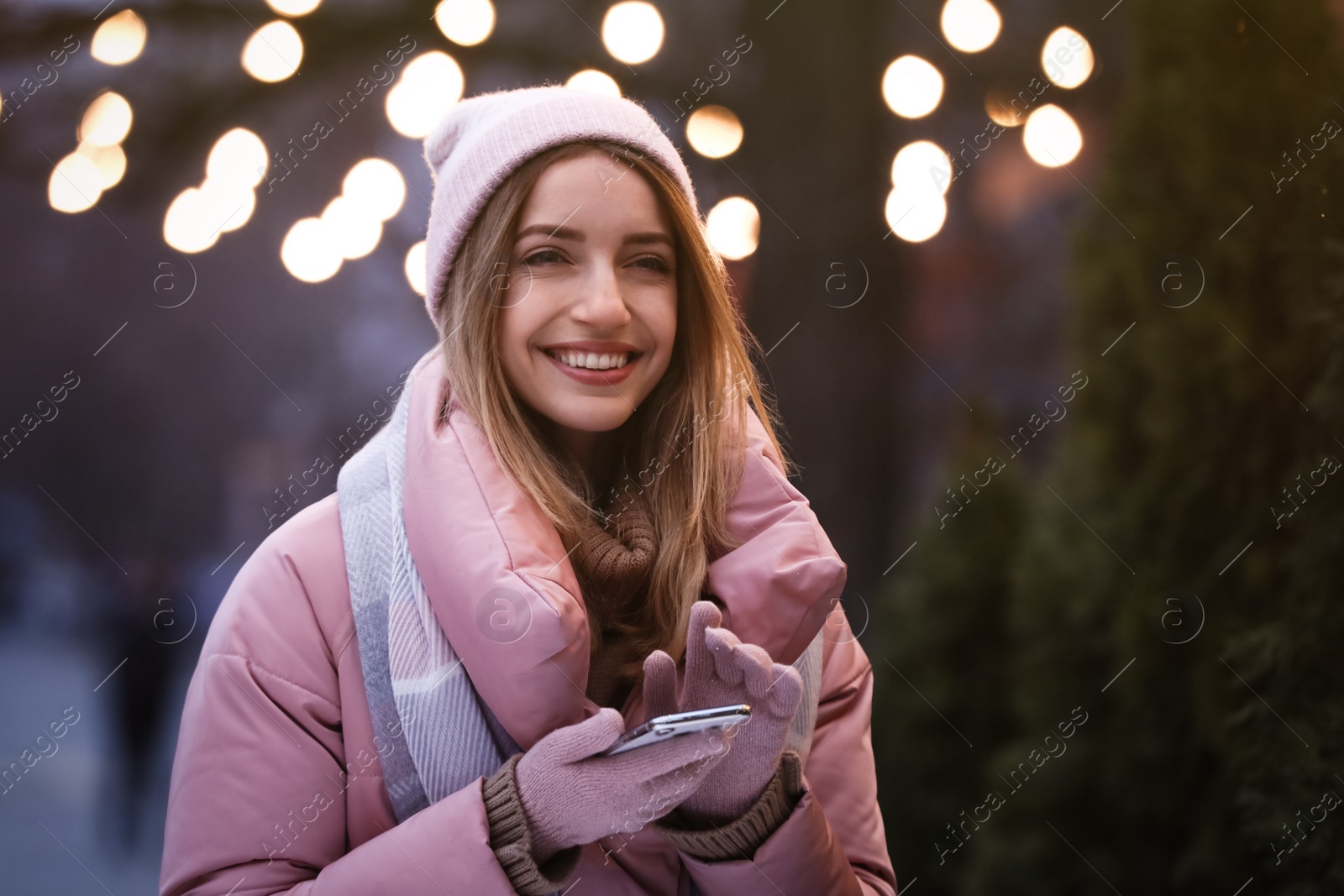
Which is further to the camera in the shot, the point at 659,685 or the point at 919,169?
the point at 919,169

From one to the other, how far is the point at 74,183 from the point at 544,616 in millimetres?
2259

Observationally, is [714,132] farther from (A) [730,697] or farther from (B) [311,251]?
(A) [730,697]

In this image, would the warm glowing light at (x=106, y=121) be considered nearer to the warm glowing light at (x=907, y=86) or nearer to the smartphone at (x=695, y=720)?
the warm glowing light at (x=907, y=86)

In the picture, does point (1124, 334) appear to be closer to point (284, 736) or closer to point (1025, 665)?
point (1025, 665)

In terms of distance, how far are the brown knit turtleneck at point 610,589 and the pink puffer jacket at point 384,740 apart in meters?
0.06

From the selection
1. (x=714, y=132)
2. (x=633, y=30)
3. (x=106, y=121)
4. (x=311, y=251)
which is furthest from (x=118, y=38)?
(x=714, y=132)

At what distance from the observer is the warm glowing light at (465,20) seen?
8.23 ft

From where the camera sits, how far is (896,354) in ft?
8.40

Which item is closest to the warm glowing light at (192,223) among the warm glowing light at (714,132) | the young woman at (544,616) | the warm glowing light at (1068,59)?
the warm glowing light at (714,132)

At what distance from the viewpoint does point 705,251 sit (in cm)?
120

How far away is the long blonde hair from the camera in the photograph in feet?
3.66

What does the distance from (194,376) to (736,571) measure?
109 inches

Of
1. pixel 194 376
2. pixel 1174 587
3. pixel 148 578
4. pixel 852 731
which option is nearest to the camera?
pixel 852 731

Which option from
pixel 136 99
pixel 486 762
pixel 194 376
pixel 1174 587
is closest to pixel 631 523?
pixel 486 762
